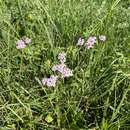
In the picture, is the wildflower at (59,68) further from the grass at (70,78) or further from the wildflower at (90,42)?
the wildflower at (90,42)

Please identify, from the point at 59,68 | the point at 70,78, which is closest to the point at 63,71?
the point at 59,68

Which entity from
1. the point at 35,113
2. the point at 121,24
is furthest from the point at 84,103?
the point at 121,24

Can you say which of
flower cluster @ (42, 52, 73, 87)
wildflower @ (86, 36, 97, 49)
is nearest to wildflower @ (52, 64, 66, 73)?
flower cluster @ (42, 52, 73, 87)

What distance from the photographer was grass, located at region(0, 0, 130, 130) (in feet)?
5.47

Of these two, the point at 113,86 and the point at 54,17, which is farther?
the point at 54,17

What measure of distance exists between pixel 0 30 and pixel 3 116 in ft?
1.85

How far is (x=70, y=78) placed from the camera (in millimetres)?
1790

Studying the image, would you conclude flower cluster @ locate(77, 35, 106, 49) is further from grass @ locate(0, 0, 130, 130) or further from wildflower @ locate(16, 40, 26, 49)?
wildflower @ locate(16, 40, 26, 49)

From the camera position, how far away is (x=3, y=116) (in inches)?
67.7

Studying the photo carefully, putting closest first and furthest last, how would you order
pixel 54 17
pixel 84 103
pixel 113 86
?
pixel 113 86, pixel 84 103, pixel 54 17

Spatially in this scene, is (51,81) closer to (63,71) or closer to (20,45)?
(63,71)

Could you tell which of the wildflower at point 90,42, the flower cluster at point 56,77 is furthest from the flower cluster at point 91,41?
the flower cluster at point 56,77

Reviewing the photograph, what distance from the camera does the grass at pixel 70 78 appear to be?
1.67 metres

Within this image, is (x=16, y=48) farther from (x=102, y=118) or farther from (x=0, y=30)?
(x=102, y=118)
